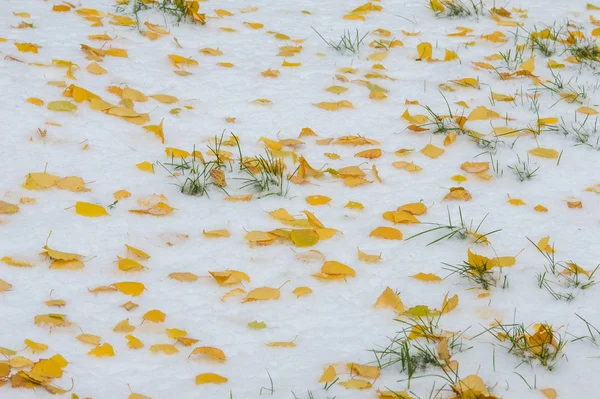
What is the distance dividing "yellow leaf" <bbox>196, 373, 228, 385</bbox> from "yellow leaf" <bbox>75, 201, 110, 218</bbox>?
3.28 ft

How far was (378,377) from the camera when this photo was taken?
7.48 ft

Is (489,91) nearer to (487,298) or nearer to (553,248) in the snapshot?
(553,248)

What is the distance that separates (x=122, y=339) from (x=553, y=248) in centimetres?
166

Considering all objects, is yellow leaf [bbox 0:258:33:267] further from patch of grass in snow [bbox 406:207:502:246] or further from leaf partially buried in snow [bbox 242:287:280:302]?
patch of grass in snow [bbox 406:207:502:246]

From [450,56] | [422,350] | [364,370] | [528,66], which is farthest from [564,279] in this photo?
[450,56]

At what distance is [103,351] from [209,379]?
36cm

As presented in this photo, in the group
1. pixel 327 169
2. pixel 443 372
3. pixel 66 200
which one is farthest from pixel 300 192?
pixel 443 372

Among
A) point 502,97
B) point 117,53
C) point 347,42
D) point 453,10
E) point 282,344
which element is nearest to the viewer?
point 282,344

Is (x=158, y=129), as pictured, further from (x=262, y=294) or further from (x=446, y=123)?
(x=446, y=123)

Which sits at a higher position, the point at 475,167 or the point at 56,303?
the point at 475,167

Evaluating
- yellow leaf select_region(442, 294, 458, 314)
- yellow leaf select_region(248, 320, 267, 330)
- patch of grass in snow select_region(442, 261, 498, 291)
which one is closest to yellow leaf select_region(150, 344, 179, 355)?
yellow leaf select_region(248, 320, 267, 330)

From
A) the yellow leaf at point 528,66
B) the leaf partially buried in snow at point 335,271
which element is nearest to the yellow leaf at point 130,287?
the leaf partially buried in snow at point 335,271

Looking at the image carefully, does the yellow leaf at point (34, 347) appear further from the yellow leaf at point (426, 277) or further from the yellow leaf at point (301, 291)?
the yellow leaf at point (426, 277)

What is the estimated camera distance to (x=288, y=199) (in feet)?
10.5
